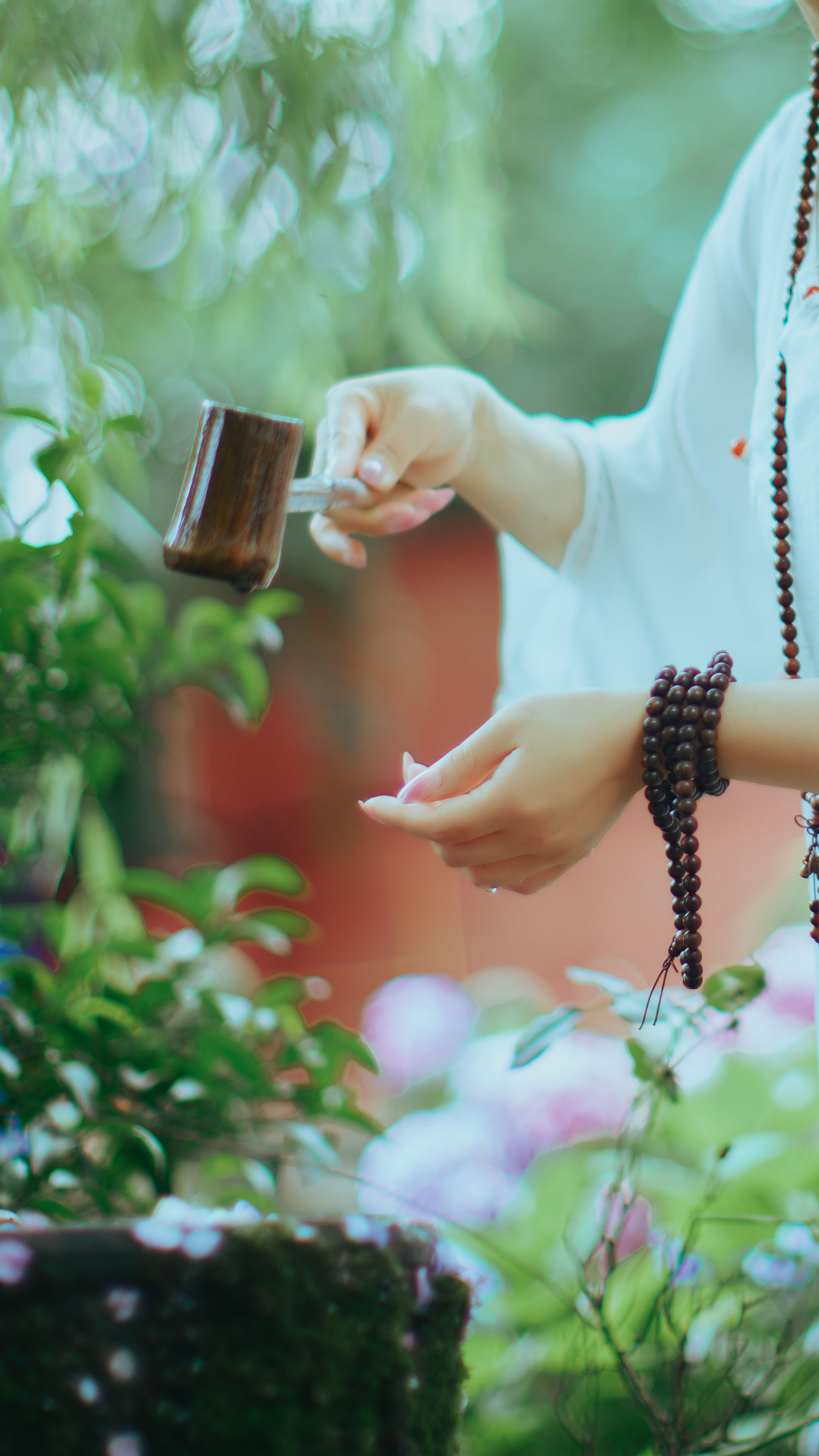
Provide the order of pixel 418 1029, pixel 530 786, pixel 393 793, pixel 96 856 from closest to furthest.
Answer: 1. pixel 530 786
2. pixel 96 856
3. pixel 418 1029
4. pixel 393 793

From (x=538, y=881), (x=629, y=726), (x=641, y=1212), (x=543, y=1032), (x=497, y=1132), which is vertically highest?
(x=629, y=726)

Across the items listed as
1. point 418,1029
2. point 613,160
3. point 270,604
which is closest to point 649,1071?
point 270,604

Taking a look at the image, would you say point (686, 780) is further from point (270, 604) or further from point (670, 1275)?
point (270, 604)

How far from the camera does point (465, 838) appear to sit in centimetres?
53

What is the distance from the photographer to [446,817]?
526 millimetres

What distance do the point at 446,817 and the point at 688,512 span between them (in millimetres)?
473

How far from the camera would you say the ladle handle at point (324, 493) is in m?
0.72

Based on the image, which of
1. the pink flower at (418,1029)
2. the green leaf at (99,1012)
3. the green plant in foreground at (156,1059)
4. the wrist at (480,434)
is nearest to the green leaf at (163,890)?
the green plant in foreground at (156,1059)

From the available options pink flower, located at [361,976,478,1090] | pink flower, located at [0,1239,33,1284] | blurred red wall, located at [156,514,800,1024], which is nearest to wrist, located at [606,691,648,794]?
pink flower, located at [0,1239,33,1284]

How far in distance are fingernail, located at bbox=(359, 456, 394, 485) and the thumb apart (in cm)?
28

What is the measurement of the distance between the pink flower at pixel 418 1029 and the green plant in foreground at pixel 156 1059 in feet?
2.93

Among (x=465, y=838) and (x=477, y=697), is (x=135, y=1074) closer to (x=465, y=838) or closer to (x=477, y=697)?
(x=465, y=838)

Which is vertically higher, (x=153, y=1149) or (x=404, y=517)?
(x=404, y=517)

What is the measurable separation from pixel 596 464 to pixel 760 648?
217mm
